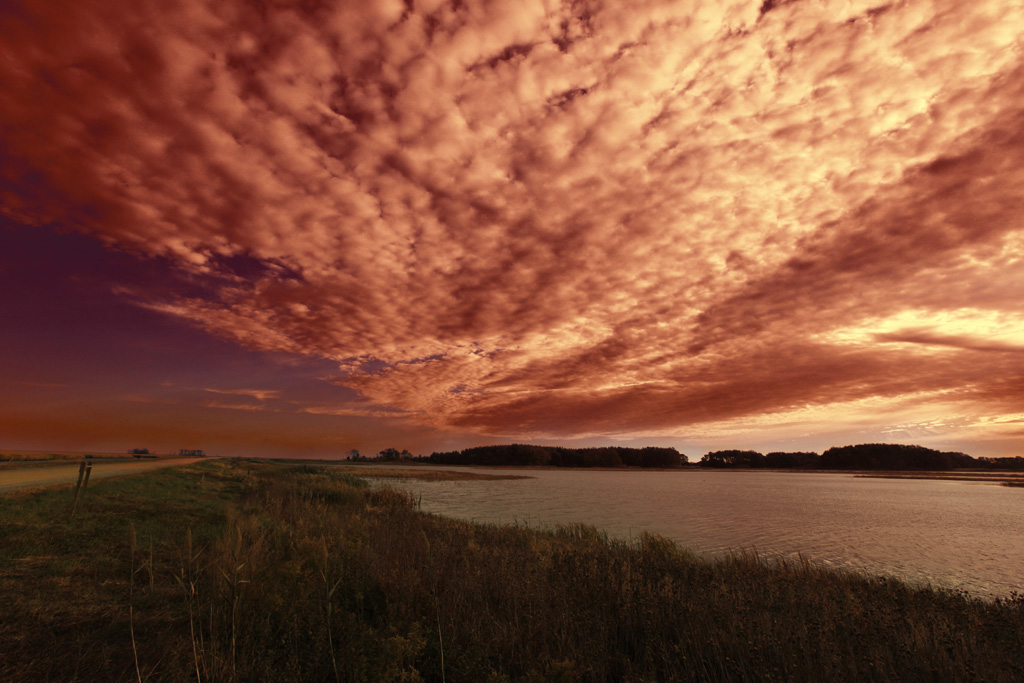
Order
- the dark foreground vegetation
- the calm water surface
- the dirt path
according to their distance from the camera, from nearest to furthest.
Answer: the dark foreground vegetation, the calm water surface, the dirt path

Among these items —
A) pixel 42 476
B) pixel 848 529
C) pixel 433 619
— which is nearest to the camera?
pixel 433 619

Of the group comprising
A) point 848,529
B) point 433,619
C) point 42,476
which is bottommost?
point 848,529

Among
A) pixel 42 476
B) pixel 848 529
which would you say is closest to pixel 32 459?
pixel 42 476

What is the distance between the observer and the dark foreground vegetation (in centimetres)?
578

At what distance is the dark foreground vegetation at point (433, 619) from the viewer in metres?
5.78

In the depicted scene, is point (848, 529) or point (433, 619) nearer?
point (433, 619)

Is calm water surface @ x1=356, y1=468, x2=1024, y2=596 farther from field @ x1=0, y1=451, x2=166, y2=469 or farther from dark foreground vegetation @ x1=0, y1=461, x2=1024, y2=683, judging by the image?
field @ x1=0, y1=451, x2=166, y2=469

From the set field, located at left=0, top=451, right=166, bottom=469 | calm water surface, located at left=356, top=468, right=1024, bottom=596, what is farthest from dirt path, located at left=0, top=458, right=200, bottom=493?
calm water surface, located at left=356, top=468, right=1024, bottom=596

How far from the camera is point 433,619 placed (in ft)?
25.7

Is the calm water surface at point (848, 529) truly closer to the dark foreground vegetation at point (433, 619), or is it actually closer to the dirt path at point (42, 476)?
the dark foreground vegetation at point (433, 619)

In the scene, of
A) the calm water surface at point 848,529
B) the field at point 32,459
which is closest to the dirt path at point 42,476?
the field at point 32,459

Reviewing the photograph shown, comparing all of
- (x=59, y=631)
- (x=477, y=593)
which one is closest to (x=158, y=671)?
(x=59, y=631)

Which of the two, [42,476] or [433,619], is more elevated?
[42,476]

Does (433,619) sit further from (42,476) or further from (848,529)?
(848,529)
